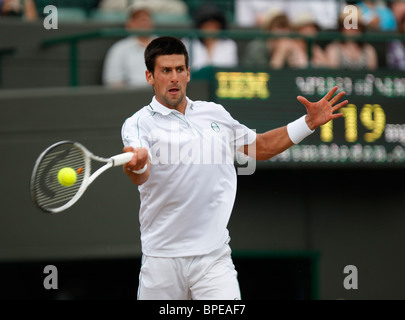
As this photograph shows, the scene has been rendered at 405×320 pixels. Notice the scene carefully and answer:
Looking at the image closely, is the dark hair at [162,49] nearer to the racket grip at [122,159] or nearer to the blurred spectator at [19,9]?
the racket grip at [122,159]

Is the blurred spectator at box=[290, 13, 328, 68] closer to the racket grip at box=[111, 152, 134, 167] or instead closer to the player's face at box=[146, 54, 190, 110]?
the player's face at box=[146, 54, 190, 110]

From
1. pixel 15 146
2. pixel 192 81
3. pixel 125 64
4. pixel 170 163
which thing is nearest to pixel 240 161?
pixel 192 81

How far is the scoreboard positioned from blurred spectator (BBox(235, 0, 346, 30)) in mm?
1581

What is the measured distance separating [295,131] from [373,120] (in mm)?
3095

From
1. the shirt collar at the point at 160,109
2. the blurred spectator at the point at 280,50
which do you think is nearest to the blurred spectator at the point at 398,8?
the blurred spectator at the point at 280,50

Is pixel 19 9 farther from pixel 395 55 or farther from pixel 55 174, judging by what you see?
pixel 55 174

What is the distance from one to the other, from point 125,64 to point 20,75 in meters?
1.23

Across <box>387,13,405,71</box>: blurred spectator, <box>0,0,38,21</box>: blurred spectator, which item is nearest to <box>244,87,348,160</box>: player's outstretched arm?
<box>387,13,405,71</box>: blurred spectator

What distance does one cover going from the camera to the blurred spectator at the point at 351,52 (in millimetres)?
8961

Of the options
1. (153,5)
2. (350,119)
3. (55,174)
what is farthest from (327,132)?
(55,174)

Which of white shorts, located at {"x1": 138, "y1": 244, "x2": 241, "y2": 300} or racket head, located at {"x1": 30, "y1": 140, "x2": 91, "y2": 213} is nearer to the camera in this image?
racket head, located at {"x1": 30, "y1": 140, "x2": 91, "y2": 213}

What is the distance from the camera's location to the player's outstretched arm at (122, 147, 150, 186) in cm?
454

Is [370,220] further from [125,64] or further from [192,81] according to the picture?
[125,64]

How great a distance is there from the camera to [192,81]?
27.5 feet
